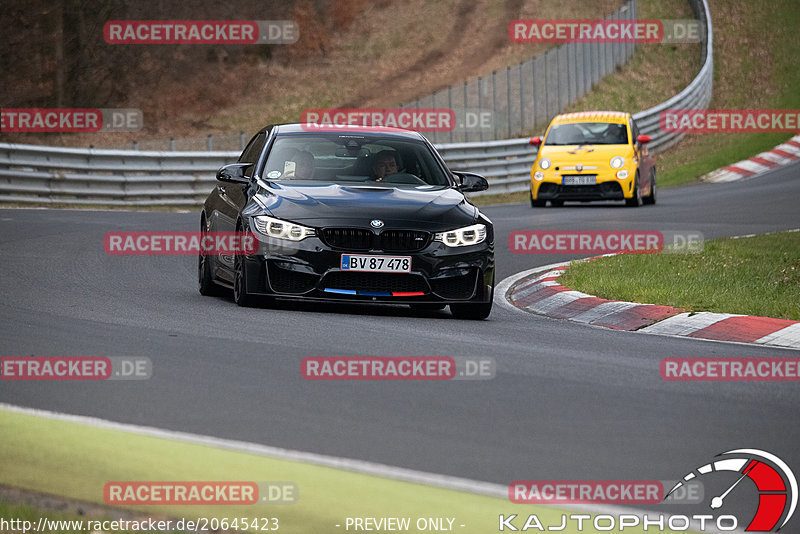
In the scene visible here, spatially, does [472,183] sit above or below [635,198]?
above

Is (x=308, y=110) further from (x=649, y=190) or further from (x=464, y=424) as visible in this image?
(x=464, y=424)

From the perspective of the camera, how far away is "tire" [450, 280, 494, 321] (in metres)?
10.9

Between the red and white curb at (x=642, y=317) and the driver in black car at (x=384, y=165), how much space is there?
174 centimetres

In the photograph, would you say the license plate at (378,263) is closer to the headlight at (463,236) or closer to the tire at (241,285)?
the headlight at (463,236)

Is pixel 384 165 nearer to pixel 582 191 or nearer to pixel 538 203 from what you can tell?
pixel 582 191

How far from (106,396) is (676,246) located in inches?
394

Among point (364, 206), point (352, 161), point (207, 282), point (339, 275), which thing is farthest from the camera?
point (207, 282)

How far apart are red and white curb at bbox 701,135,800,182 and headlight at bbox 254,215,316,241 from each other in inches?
893

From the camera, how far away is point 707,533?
4602 mm

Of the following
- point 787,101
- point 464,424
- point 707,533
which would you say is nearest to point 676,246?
point 464,424

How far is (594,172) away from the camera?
82.7 ft

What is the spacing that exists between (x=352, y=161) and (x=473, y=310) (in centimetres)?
170

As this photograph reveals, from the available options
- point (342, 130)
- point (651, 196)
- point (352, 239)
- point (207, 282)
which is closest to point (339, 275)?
point (352, 239)

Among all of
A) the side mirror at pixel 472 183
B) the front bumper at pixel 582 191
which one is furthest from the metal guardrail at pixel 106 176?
the side mirror at pixel 472 183
